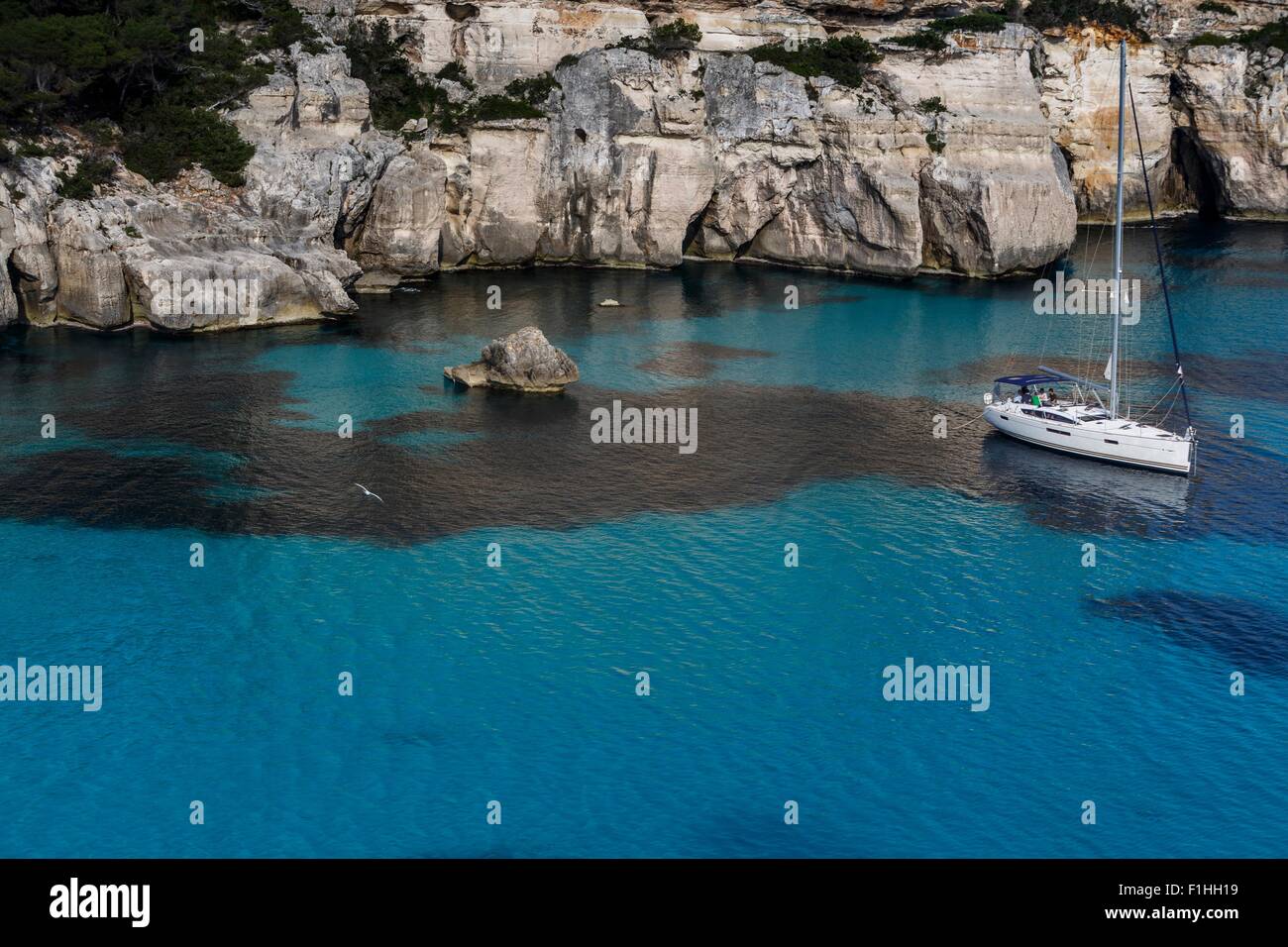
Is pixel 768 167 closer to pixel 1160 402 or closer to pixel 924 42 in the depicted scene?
pixel 924 42

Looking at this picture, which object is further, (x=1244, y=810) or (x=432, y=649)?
(x=432, y=649)

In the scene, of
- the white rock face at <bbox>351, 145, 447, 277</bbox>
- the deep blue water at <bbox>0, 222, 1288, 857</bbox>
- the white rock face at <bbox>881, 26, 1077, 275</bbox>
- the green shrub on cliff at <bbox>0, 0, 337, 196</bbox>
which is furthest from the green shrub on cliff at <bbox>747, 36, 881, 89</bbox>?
the deep blue water at <bbox>0, 222, 1288, 857</bbox>

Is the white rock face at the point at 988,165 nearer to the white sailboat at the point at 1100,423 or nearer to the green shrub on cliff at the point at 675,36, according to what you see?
the green shrub on cliff at the point at 675,36

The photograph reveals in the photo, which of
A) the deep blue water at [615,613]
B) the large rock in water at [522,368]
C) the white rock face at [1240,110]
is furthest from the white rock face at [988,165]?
the large rock in water at [522,368]

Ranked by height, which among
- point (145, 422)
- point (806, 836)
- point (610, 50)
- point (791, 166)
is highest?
point (610, 50)

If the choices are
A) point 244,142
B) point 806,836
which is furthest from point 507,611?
point 244,142

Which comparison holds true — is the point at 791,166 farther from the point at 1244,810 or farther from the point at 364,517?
the point at 1244,810

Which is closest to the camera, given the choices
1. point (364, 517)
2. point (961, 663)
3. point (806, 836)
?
point (806, 836)

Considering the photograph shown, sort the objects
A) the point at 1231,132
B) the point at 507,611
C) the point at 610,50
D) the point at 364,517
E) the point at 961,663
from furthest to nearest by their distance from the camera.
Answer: the point at 1231,132 → the point at 610,50 → the point at 364,517 → the point at 507,611 → the point at 961,663

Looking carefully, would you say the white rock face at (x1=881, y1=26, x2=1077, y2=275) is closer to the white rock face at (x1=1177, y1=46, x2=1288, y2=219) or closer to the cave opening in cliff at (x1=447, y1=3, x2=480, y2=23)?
the white rock face at (x1=1177, y1=46, x2=1288, y2=219)
